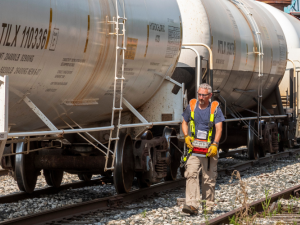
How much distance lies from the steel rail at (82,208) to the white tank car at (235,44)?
229 centimetres

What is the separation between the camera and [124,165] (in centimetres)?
740

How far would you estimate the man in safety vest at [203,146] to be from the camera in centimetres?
629

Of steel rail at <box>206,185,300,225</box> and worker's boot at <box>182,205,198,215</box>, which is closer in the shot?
steel rail at <box>206,185,300,225</box>

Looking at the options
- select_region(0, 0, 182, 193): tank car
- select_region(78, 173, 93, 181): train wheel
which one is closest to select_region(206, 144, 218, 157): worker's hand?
select_region(0, 0, 182, 193): tank car

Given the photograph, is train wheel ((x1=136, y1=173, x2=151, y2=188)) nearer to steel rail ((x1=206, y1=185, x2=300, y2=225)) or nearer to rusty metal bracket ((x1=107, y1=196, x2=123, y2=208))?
rusty metal bracket ((x1=107, y1=196, x2=123, y2=208))

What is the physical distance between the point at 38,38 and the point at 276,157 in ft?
32.6

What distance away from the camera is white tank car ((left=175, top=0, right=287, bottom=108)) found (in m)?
8.80

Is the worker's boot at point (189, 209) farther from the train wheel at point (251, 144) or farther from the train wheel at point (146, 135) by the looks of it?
the train wheel at point (251, 144)

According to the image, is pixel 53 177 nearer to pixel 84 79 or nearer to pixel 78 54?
pixel 84 79

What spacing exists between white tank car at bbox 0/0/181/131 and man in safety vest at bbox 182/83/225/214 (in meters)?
1.20

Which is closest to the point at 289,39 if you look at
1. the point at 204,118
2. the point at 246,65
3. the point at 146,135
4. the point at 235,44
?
the point at 246,65

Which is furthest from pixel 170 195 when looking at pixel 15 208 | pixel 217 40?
pixel 217 40

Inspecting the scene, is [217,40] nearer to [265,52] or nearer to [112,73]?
[265,52]

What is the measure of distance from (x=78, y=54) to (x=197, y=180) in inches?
92.2
